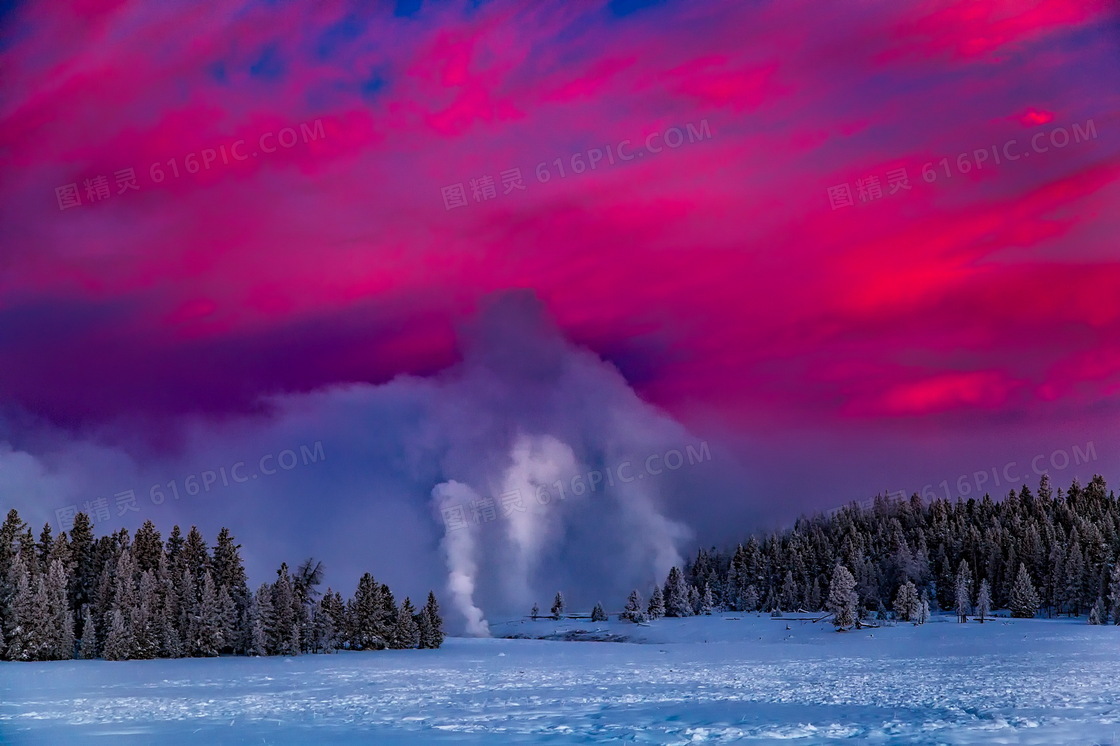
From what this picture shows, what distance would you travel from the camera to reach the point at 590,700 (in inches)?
1284

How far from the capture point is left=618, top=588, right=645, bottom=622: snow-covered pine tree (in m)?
130

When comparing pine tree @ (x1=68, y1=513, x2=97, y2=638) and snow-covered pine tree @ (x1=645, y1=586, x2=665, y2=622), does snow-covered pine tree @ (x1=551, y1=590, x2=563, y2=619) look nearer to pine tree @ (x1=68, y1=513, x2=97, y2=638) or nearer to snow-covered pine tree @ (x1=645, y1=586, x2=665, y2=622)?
snow-covered pine tree @ (x1=645, y1=586, x2=665, y2=622)

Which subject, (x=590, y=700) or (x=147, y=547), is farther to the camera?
(x=147, y=547)

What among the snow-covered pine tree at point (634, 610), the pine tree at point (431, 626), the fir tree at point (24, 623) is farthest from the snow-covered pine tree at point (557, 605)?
the fir tree at point (24, 623)

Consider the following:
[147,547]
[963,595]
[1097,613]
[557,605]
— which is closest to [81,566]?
[147,547]

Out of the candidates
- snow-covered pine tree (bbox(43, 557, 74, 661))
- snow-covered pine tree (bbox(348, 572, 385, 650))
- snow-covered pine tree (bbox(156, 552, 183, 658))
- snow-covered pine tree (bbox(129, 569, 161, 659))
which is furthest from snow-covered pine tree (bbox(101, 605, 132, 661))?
snow-covered pine tree (bbox(348, 572, 385, 650))

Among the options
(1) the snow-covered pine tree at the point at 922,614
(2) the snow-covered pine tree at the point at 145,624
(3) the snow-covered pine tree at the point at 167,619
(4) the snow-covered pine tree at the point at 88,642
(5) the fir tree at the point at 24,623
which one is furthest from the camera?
(1) the snow-covered pine tree at the point at 922,614

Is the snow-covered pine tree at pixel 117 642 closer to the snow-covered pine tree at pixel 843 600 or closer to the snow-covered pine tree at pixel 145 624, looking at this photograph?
the snow-covered pine tree at pixel 145 624

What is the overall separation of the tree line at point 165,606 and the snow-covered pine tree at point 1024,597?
78360 mm

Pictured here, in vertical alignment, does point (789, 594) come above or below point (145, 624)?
below

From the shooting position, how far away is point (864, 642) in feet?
273

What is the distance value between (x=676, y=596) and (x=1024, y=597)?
160 ft

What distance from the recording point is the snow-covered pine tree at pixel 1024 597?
120 meters

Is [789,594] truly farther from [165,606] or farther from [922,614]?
[165,606]
